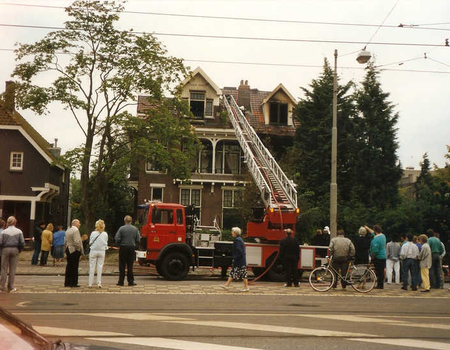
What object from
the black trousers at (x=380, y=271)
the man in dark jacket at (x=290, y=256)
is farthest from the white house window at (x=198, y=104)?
the black trousers at (x=380, y=271)

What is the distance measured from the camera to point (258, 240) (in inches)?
832

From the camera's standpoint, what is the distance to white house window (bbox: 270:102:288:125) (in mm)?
43062

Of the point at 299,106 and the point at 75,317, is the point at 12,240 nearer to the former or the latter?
the point at 75,317

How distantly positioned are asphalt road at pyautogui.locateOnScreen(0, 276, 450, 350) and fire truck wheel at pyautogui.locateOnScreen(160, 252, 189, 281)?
2.64 metres

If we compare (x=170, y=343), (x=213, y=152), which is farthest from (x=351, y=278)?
(x=213, y=152)

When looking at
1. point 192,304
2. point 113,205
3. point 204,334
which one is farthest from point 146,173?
point 204,334

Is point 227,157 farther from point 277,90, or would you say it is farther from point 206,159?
point 277,90

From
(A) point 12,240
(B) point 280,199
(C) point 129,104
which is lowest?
(A) point 12,240

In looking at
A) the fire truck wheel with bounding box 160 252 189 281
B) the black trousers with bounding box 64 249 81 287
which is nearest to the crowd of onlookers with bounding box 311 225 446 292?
the fire truck wheel with bounding box 160 252 189 281

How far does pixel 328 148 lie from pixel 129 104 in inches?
561

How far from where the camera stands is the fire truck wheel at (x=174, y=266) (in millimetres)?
19016

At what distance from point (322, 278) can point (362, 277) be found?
1176mm

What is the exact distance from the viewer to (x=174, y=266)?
19.2m

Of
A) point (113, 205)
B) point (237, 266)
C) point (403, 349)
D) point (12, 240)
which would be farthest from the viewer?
point (113, 205)
